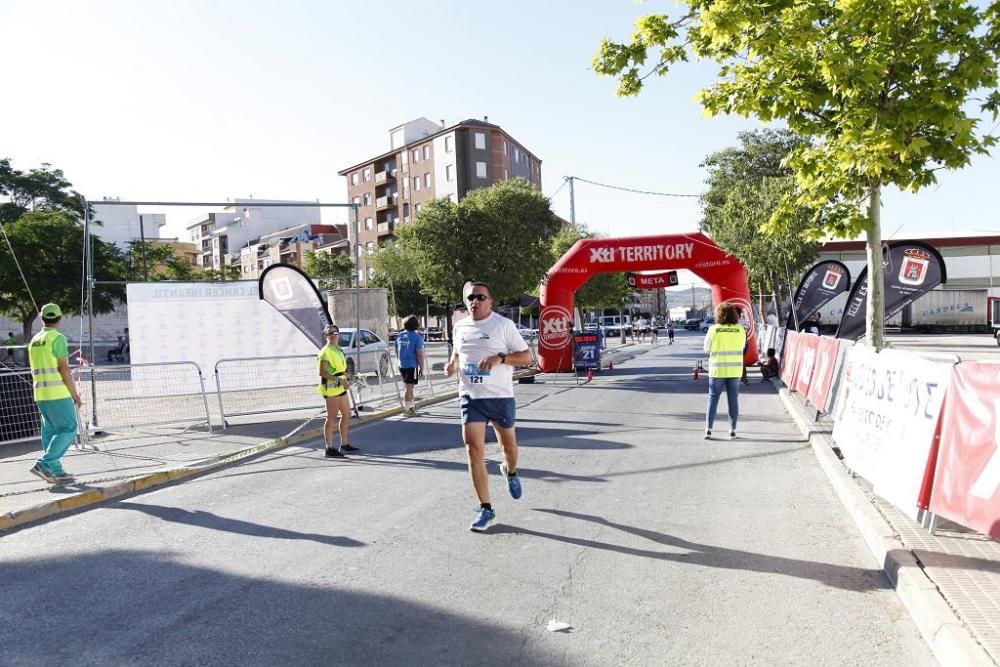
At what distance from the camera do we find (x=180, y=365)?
39.7ft

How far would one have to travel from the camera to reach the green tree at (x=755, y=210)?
95.8 feet

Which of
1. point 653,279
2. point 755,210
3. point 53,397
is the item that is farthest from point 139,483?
point 755,210

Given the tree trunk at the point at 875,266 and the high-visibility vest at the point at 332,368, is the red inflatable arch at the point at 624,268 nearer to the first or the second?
the tree trunk at the point at 875,266

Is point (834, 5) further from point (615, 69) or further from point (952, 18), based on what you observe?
point (615, 69)

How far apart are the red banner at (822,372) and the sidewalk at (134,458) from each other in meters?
7.07

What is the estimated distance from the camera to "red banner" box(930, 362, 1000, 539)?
4301 mm

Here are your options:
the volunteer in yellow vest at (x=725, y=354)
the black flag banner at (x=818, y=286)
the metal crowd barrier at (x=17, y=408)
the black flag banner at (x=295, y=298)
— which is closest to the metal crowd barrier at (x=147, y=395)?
the metal crowd barrier at (x=17, y=408)

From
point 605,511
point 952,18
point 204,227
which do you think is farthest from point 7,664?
point 204,227

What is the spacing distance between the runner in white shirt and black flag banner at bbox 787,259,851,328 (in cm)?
1626

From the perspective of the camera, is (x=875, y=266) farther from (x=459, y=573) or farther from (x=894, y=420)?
(x=459, y=573)

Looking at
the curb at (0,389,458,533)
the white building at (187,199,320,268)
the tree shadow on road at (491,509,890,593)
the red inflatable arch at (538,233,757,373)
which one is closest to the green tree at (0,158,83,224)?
the red inflatable arch at (538,233,757,373)

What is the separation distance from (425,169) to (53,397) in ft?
211

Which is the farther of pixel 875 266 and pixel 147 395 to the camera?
pixel 147 395

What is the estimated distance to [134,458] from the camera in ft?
29.6
